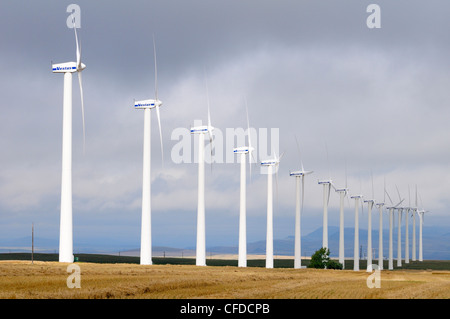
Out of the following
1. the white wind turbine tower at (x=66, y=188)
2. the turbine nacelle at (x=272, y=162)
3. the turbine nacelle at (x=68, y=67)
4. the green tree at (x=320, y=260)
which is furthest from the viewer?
the green tree at (x=320, y=260)

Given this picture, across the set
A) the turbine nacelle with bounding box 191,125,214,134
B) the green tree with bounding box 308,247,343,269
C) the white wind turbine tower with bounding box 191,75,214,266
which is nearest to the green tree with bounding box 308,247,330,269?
the green tree with bounding box 308,247,343,269

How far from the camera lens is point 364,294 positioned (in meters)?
58.1

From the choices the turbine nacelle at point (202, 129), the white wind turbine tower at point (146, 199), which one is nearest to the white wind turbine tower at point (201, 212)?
the turbine nacelle at point (202, 129)

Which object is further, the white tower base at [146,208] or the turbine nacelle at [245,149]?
the turbine nacelle at [245,149]

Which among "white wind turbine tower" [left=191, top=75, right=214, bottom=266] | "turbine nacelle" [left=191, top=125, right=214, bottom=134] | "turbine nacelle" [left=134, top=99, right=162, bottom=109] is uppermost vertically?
"turbine nacelle" [left=134, top=99, right=162, bottom=109]

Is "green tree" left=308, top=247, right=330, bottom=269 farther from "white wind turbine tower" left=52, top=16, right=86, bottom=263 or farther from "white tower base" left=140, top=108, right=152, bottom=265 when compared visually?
"white wind turbine tower" left=52, top=16, right=86, bottom=263

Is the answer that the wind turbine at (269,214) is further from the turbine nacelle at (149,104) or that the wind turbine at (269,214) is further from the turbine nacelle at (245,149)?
the turbine nacelle at (149,104)

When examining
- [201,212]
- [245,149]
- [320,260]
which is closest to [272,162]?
[245,149]

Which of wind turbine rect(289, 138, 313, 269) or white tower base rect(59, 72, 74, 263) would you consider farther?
wind turbine rect(289, 138, 313, 269)

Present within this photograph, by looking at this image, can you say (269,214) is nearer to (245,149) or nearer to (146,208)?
(245,149)

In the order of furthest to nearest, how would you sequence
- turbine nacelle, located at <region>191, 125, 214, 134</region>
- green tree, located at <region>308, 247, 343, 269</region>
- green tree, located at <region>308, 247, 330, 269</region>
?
1. green tree, located at <region>308, 247, 330, 269</region>
2. green tree, located at <region>308, 247, 343, 269</region>
3. turbine nacelle, located at <region>191, 125, 214, 134</region>

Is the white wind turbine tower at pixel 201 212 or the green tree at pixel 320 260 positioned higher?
the white wind turbine tower at pixel 201 212
